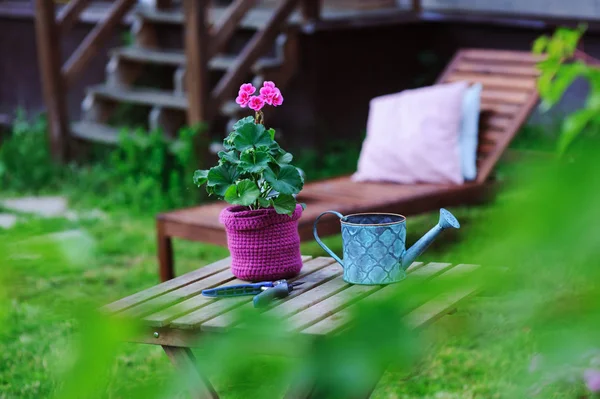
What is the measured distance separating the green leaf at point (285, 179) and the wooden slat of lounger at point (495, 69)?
280 centimetres

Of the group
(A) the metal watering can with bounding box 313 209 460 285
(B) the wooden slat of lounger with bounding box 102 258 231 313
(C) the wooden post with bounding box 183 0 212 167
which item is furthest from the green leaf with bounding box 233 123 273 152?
(C) the wooden post with bounding box 183 0 212 167

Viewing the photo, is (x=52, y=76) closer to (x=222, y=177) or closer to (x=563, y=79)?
(x=222, y=177)

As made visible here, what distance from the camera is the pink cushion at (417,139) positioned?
15.8 ft

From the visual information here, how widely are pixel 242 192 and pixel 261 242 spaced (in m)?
0.14

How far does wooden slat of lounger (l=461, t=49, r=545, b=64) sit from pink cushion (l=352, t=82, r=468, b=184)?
16.2 inches

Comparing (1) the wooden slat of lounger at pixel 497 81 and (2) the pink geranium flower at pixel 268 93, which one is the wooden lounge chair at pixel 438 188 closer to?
(1) the wooden slat of lounger at pixel 497 81

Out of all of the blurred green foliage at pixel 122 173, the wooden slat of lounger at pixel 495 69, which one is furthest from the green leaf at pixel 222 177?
the wooden slat of lounger at pixel 495 69

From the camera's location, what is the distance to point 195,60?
579 cm

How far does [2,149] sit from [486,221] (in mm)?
6483

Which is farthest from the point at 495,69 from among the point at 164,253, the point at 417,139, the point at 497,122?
the point at 164,253

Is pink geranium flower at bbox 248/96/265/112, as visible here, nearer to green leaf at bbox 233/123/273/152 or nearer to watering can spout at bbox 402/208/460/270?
green leaf at bbox 233/123/273/152

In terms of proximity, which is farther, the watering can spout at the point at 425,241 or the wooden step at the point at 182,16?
the wooden step at the point at 182,16

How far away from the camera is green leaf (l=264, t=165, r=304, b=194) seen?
8.38ft

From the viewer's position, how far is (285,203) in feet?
8.50
